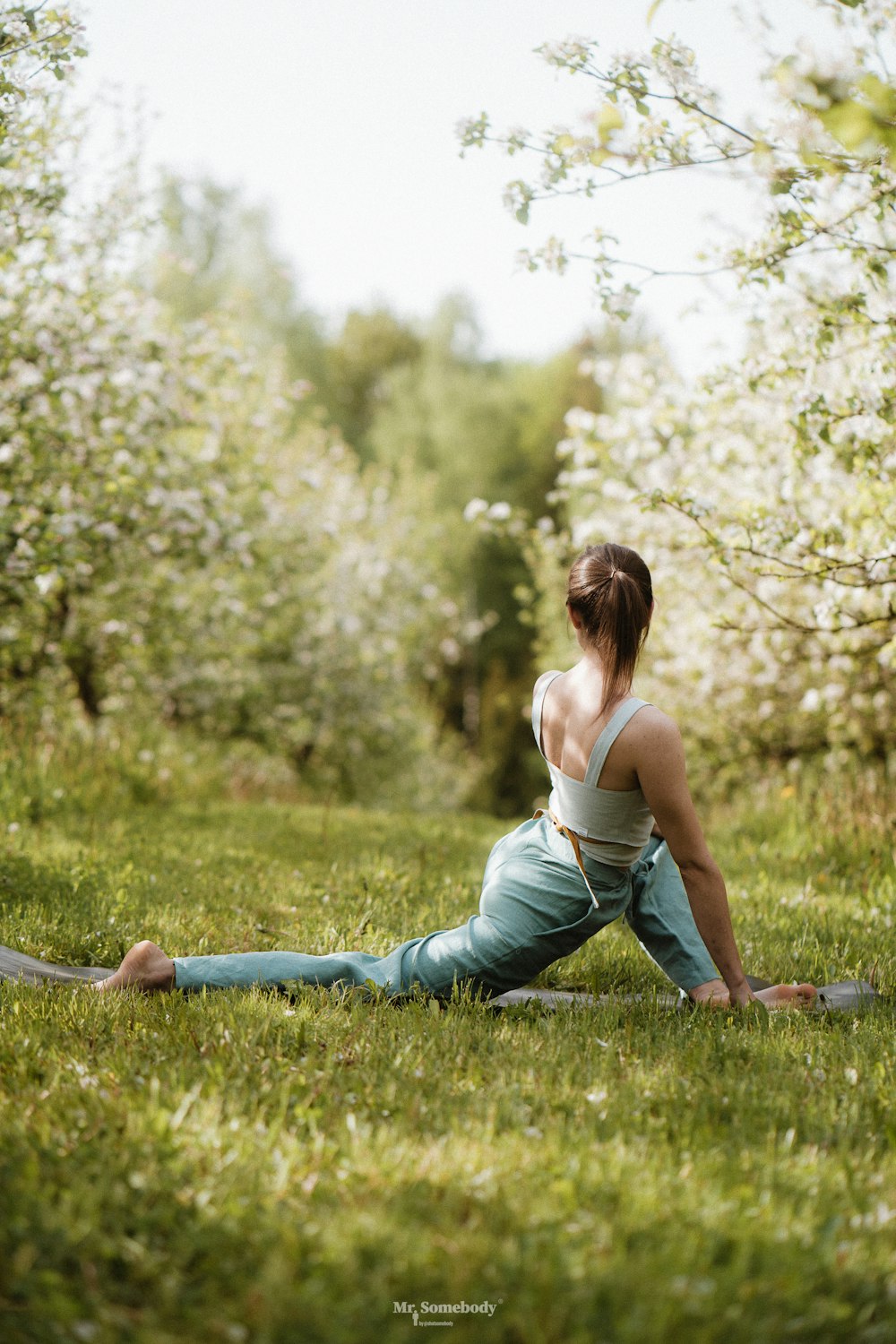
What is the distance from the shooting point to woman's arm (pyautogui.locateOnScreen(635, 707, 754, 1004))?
327 cm

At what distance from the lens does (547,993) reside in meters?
3.90

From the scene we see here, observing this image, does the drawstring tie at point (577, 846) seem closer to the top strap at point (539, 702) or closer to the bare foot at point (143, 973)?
the top strap at point (539, 702)

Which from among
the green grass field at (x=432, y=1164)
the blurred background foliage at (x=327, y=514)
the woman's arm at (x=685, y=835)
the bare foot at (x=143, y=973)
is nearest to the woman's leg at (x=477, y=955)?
the bare foot at (x=143, y=973)

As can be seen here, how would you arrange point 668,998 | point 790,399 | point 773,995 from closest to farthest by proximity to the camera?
point 773,995 < point 668,998 < point 790,399

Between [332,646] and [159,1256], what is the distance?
12995mm

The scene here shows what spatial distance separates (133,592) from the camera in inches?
404

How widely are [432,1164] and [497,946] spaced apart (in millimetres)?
1241

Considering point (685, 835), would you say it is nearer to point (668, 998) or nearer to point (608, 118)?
point (668, 998)

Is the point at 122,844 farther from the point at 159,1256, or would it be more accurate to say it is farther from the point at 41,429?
the point at 159,1256

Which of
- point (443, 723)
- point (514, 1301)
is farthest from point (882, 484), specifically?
point (443, 723)

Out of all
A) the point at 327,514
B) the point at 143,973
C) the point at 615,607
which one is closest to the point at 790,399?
the point at 615,607

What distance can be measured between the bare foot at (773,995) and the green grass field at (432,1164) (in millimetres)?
123

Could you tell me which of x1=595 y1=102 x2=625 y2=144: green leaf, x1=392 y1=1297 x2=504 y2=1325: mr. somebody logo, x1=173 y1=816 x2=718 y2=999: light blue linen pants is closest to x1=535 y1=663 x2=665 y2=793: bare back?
x1=173 y1=816 x2=718 y2=999: light blue linen pants

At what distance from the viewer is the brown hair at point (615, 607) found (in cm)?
336
